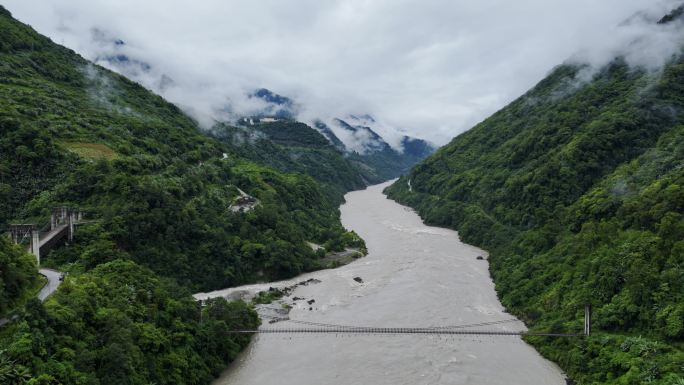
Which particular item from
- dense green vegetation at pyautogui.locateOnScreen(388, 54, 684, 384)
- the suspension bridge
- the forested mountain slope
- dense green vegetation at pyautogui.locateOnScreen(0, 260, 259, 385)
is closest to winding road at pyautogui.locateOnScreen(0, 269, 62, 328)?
dense green vegetation at pyautogui.locateOnScreen(0, 260, 259, 385)

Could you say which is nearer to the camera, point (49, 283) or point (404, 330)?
point (49, 283)

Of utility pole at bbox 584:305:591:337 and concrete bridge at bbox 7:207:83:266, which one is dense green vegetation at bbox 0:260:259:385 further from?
utility pole at bbox 584:305:591:337

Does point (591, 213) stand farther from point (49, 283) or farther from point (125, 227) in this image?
point (49, 283)

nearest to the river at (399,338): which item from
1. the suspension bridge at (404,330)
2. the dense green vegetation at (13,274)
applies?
the suspension bridge at (404,330)

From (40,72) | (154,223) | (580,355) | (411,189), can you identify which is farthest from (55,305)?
(411,189)

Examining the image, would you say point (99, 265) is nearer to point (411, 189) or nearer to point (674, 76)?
point (674, 76)

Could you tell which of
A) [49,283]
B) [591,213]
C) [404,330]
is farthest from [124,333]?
[591,213]
